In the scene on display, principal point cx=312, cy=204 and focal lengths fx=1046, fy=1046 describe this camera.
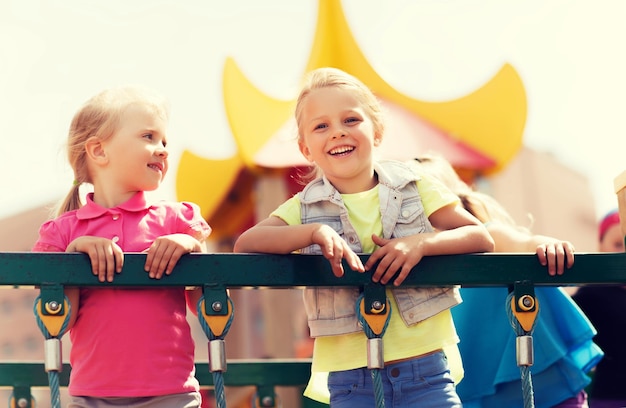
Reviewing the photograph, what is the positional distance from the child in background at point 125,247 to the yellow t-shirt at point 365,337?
38cm

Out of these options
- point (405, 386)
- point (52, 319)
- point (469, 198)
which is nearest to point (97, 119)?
point (52, 319)

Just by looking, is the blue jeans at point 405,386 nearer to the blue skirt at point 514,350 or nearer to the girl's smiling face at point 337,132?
the girl's smiling face at point 337,132

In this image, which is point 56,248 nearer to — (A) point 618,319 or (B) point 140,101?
(B) point 140,101

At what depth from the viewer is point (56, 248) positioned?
303 centimetres

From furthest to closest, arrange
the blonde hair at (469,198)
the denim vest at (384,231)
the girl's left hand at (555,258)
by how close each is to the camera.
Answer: the blonde hair at (469,198)
the denim vest at (384,231)
the girl's left hand at (555,258)

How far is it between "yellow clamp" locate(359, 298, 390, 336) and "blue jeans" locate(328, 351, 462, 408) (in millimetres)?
365

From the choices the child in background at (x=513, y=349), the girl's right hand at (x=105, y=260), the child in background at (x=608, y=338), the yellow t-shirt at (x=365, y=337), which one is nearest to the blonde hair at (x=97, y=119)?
the yellow t-shirt at (x=365, y=337)

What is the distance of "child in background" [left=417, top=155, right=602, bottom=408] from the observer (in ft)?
12.3

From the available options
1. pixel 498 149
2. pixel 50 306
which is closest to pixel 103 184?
pixel 50 306

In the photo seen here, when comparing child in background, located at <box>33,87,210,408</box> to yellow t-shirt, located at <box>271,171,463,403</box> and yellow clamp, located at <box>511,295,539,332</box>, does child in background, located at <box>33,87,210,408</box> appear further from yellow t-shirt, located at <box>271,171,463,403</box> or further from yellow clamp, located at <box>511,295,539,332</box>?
yellow clamp, located at <box>511,295,539,332</box>

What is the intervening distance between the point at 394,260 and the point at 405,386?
50cm

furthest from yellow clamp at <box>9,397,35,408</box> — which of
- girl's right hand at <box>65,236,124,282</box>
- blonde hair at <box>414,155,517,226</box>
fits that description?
blonde hair at <box>414,155,517,226</box>

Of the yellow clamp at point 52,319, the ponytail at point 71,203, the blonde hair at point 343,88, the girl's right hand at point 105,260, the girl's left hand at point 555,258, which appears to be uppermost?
the blonde hair at point 343,88

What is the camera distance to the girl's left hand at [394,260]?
269 centimetres
